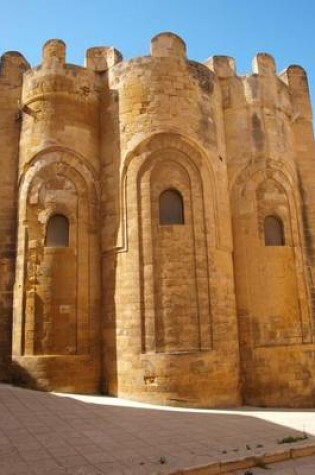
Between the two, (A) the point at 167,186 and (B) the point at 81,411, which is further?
(A) the point at 167,186

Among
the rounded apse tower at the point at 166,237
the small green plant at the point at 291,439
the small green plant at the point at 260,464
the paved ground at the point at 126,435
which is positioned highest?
the rounded apse tower at the point at 166,237

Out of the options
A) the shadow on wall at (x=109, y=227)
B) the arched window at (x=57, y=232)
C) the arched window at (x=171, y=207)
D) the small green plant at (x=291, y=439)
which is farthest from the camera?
the arched window at (x=57, y=232)

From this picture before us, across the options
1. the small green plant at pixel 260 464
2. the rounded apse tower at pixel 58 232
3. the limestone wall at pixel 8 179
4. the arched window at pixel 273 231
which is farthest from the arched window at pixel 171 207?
the small green plant at pixel 260 464

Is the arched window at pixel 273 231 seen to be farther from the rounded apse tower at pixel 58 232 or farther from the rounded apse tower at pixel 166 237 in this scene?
the rounded apse tower at pixel 58 232

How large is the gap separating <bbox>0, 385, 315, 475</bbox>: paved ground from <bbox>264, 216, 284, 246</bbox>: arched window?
4679 millimetres

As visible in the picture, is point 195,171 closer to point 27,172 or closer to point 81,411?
point 27,172

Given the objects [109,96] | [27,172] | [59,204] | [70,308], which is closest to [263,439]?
Answer: [70,308]

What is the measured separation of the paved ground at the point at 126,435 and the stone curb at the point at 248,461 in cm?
7

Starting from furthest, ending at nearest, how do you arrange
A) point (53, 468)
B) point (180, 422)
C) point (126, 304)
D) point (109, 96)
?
point (109, 96), point (126, 304), point (180, 422), point (53, 468)

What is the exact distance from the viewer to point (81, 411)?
854cm

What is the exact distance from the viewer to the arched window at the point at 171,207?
11.5 metres

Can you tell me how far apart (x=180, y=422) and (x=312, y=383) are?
16.9ft

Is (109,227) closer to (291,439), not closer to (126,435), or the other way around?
(126,435)

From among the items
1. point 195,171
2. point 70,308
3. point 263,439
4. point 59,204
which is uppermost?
point 195,171
